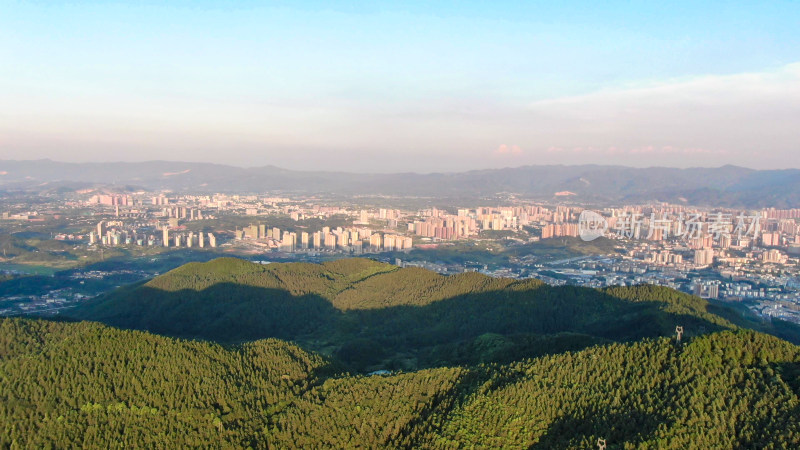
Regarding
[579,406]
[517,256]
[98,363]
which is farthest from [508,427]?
[517,256]

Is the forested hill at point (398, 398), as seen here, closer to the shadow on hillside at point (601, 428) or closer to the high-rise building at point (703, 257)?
the shadow on hillside at point (601, 428)

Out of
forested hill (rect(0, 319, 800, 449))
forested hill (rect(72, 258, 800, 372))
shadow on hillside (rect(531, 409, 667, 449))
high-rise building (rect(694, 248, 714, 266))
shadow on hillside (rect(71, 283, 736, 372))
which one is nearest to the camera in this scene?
shadow on hillside (rect(531, 409, 667, 449))

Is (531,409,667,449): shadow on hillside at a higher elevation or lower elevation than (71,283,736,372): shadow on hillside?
higher

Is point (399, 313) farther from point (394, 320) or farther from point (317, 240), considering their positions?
point (317, 240)

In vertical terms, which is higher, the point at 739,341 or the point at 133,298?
the point at 739,341

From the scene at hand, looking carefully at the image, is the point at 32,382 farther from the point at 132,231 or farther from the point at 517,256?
the point at 132,231

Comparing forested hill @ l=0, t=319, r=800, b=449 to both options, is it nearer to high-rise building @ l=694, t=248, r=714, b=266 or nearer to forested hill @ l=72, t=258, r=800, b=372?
forested hill @ l=72, t=258, r=800, b=372

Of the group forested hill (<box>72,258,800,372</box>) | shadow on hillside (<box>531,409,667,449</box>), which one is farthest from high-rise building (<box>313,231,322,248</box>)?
shadow on hillside (<box>531,409,667,449</box>)
